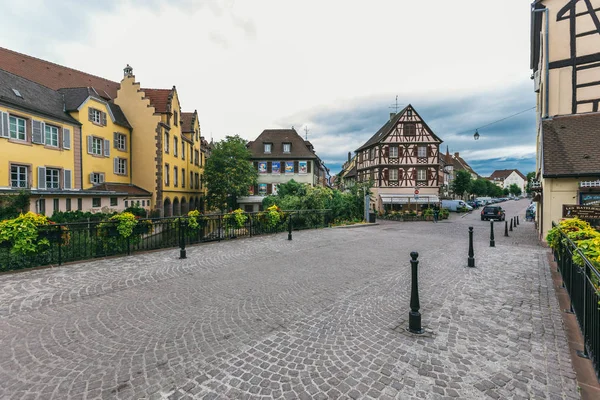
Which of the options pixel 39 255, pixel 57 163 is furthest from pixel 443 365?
pixel 57 163

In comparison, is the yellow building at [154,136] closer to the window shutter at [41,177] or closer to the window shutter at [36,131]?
the window shutter at [41,177]

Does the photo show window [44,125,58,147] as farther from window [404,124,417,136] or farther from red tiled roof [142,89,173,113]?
window [404,124,417,136]

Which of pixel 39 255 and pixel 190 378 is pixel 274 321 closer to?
pixel 190 378

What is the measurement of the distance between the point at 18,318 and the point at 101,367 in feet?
8.94

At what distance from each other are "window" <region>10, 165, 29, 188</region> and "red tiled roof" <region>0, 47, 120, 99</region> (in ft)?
39.7

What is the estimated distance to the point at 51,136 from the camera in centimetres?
1973

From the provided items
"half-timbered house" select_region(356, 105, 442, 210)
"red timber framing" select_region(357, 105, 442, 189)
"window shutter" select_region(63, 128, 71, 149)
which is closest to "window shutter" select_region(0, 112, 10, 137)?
"window shutter" select_region(63, 128, 71, 149)

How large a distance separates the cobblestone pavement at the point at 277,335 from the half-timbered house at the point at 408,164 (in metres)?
25.8

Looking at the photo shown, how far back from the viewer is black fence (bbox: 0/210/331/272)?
300 inches

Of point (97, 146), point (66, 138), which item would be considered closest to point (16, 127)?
point (66, 138)

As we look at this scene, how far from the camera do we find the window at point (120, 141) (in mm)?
25041

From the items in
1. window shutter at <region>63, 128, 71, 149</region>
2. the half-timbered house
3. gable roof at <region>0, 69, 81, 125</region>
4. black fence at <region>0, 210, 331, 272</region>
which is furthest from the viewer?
the half-timbered house

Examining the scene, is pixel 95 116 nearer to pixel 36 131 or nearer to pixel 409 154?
pixel 36 131

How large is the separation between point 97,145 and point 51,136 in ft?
12.1
